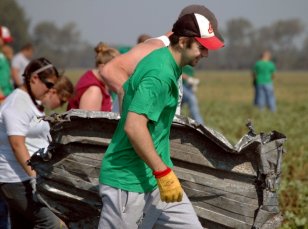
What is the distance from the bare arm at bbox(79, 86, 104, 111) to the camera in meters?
5.59

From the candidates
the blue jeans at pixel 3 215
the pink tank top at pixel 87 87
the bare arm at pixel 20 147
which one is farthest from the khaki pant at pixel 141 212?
the pink tank top at pixel 87 87

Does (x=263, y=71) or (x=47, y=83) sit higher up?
(x=47, y=83)

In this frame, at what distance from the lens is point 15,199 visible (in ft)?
15.6

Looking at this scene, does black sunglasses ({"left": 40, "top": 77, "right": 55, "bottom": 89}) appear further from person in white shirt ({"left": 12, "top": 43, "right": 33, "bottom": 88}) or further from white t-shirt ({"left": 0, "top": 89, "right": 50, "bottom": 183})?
person in white shirt ({"left": 12, "top": 43, "right": 33, "bottom": 88})

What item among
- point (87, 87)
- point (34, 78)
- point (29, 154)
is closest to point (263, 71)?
point (87, 87)

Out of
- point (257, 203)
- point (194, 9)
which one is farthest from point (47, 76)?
point (257, 203)

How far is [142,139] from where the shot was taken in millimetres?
3412

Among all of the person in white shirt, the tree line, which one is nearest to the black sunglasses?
the person in white shirt

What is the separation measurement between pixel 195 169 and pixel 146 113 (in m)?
0.88

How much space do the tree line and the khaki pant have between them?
11244 centimetres

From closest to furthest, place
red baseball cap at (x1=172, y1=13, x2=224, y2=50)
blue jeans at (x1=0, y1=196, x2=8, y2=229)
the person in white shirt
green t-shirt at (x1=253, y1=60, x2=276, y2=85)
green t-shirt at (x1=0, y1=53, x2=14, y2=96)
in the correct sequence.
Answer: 1. red baseball cap at (x1=172, y1=13, x2=224, y2=50)
2. blue jeans at (x1=0, y1=196, x2=8, y2=229)
3. green t-shirt at (x1=0, y1=53, x2=14, y2=96)
4. the person in white shirt
5. green t-shirt at (x1=253, y1=60, x2=276, y2=85)

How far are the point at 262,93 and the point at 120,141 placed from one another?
685 inches

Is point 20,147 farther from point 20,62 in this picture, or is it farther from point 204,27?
point 20,62

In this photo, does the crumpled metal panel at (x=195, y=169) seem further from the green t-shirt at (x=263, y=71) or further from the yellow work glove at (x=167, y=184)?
→ the green t-shirt at (x=263, y=71)
